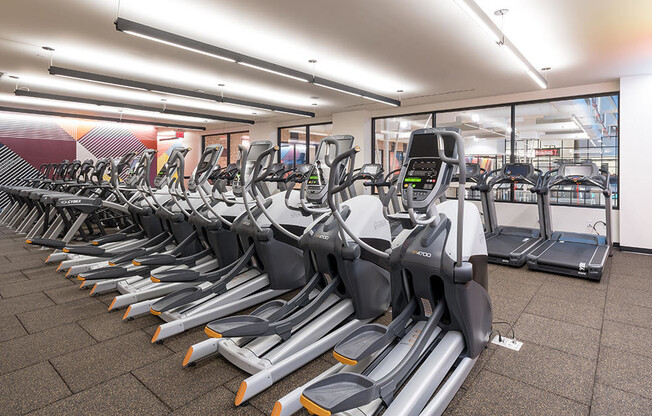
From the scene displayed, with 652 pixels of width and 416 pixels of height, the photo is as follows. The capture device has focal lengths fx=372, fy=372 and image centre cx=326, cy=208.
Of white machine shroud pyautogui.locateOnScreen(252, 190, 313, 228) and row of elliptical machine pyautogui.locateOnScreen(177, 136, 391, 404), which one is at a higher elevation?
white machine shroud pyautogui.locateOnScreen(252, 190, 313, 228)

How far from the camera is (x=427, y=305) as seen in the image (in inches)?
91.7

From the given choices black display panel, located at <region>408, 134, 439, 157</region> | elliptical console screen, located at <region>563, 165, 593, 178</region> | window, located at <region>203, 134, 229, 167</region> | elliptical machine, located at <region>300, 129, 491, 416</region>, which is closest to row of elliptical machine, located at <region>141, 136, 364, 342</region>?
black display panel, located at <region>408, 134, 439, 157</region>

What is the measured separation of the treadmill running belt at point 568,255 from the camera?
177 inches

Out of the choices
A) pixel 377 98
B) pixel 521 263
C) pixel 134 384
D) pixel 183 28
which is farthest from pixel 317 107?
pixel 134 384

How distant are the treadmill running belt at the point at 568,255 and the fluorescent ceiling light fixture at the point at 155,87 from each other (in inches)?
257

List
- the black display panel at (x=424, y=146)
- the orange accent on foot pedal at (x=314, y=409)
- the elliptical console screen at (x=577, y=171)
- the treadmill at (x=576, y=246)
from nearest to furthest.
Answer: the orange accent on foot pedal at (x=314, y=409)
the black display panel at (x=424, y=146)
the treadmill at (x=576, y=246)
the elliptical console screen at (x=577, y=171)

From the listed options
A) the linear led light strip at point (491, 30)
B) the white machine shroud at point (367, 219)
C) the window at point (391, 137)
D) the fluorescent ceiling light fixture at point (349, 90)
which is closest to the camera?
the white machine shroud at point (367, 219)

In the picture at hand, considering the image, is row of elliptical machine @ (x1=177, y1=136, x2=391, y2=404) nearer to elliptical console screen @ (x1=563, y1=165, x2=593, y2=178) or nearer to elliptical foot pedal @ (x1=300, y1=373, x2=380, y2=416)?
elliptical foot pedal @ (x1=300, y1=373, x2=380, y2=416)

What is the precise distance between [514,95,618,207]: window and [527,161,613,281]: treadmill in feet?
3.71

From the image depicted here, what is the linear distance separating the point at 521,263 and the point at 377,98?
430 cm

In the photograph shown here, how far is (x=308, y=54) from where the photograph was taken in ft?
17.4

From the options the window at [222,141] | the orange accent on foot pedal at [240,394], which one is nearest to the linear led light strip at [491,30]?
the orange accent on foot pedal at [240,394]

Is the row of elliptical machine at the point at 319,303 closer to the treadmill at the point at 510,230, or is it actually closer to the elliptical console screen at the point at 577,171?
the treadmill at the point at 510,230

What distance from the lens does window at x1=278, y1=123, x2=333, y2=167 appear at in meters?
11.8
